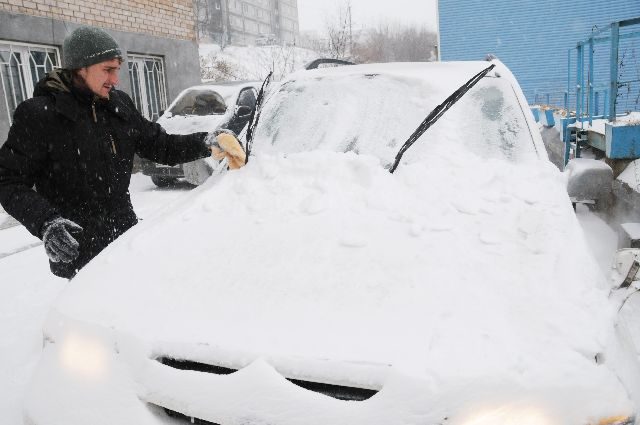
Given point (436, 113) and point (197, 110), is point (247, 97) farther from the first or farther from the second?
point (436, 113)

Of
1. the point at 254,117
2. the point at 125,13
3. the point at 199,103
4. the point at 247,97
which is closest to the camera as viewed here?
the point at 254,117

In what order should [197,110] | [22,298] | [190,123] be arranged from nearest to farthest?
1. [22,298]
2. [190,123]
3. [197,110]

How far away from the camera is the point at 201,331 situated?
152 centimetres

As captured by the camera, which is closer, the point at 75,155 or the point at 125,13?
the point at 75,155

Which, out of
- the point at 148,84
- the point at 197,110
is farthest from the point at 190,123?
the point at 148,84

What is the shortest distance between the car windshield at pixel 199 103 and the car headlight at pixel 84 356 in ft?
24.7

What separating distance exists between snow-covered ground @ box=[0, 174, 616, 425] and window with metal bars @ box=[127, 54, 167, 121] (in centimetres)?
484

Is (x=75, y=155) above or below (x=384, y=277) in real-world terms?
above

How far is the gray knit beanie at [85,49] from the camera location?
7.39ft

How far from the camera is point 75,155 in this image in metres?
2.37

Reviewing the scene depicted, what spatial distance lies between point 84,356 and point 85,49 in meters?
1.39

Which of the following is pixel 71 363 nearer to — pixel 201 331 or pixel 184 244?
pixel 201 331

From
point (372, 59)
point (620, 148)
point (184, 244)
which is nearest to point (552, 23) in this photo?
point (620, 148)

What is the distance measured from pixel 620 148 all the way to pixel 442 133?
337 centimetres
